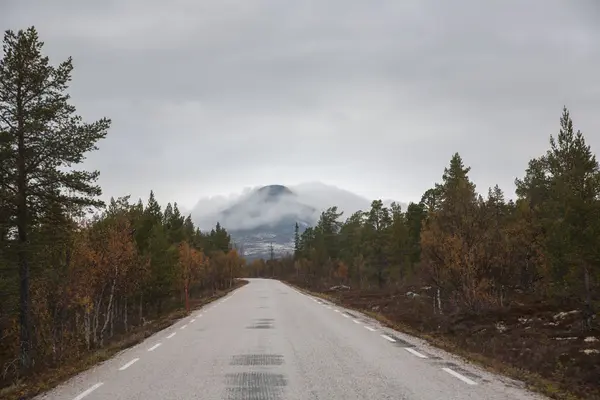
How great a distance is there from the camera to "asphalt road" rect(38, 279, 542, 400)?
6.75 m

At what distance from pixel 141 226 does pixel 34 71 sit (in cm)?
2543

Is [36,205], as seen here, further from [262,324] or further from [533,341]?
[533,341]

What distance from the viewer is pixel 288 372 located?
8305 millimetres

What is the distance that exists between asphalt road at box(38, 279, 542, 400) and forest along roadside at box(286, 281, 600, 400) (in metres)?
0.78

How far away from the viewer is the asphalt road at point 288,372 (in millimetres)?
6754

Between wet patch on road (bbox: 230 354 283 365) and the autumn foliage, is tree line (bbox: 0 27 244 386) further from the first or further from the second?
wet patch on road (bbox: 230 354 283 365)

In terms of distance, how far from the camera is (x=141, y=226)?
138 feet

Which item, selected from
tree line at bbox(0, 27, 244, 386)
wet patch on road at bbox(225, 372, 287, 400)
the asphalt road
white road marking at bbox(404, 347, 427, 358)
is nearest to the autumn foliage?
tree line at bbox(0, 27, 244, 386)

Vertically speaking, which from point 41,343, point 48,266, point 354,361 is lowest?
point 41,343

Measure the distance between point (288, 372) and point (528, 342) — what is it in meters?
11.5

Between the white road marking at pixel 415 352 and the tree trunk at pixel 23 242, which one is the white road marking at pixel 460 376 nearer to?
the white road marking at pixel 415 352

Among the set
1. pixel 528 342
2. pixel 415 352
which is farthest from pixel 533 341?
pixel 415 352

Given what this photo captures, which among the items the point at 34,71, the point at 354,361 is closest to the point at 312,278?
the point at 34,71

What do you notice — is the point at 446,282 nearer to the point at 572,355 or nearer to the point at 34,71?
the point at 572,355
